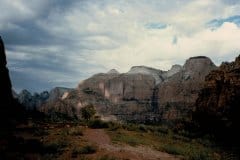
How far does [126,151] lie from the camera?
2533 cm

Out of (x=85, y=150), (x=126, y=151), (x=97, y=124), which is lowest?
(x=126, y=151)

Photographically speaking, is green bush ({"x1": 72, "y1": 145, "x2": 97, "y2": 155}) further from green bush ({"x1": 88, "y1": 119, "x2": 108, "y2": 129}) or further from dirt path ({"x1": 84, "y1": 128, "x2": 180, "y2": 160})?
green bush ({"x1": 88, "y1": 119, "x2": 108, "y2": 129})

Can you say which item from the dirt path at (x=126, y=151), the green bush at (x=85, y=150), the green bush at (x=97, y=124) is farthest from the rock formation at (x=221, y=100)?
the green bush at (x=85, y=150)

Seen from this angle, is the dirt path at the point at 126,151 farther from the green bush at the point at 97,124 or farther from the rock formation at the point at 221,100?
the rock formation at the point at 221,100

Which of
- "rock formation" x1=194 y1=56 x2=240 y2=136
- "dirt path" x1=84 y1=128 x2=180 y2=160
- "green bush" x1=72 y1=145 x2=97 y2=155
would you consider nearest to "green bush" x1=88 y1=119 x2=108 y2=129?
"dirt path" x1=84 y1=128 x2=180 y2=160

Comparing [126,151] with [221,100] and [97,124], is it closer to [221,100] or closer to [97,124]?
[97,124]

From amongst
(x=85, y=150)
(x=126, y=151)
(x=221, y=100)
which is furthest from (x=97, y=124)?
(x=221, y=100)

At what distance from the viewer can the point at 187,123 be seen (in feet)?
174

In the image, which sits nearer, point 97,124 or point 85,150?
point 85,150

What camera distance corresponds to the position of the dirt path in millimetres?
24172

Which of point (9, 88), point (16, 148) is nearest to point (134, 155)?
point (16, 148)

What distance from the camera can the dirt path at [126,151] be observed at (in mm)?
24172

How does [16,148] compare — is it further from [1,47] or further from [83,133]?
[1,47]

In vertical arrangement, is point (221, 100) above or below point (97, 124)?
above
